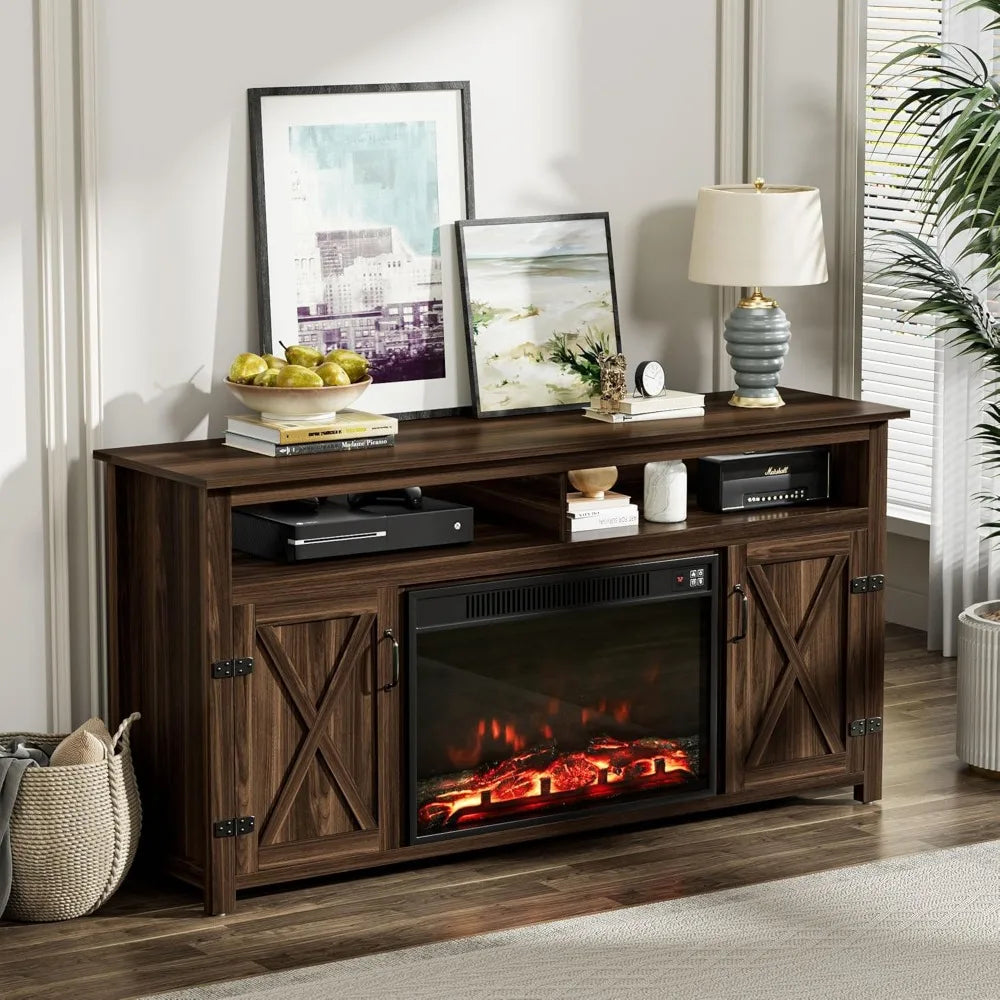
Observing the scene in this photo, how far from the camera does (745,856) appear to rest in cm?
416

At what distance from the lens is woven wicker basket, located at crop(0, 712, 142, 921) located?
3.69 meters

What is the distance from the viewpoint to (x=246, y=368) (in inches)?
156

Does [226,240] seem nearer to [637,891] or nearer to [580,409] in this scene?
[580,409]

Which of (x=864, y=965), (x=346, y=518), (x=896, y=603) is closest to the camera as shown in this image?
(x=864, y=965)

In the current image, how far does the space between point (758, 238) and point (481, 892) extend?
64.5 inches

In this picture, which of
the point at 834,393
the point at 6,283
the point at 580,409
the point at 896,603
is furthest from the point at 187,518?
the point at 896,603

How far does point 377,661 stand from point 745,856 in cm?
95

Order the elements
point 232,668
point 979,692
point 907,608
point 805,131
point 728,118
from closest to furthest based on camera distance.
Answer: point 232,668 < point 979,692 < point 728,118 < point 805,131 < point 907,608

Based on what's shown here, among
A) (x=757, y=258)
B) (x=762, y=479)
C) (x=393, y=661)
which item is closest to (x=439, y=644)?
(x=393, y=661)

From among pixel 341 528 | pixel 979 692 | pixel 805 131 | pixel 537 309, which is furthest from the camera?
pixel 805 131

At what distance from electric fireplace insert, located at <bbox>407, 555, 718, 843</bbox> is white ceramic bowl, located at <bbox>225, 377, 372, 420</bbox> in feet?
1.41

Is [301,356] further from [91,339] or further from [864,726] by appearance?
[864,726]

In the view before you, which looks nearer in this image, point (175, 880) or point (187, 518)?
point (187, 518)

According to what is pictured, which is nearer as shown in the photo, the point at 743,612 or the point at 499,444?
the point at 499,444
